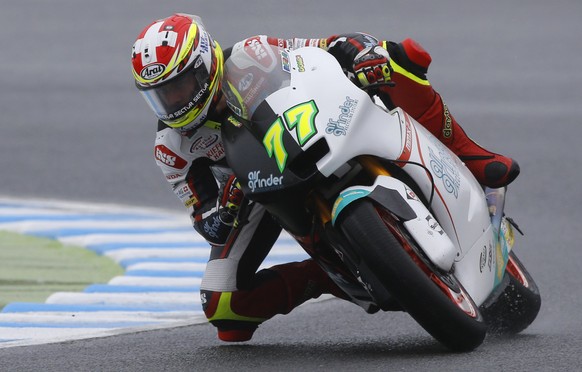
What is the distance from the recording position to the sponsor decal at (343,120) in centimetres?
475

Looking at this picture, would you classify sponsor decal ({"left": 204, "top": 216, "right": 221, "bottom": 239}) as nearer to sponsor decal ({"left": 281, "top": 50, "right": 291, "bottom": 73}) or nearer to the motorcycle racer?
the motorcycle racer

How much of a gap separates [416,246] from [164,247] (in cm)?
404

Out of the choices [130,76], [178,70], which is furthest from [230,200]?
[130,76]

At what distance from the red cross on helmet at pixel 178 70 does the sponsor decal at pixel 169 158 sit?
30 cm

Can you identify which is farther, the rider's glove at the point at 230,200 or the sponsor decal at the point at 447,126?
the sponsor decal at the point at 447,126

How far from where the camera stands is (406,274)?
452 centimetres

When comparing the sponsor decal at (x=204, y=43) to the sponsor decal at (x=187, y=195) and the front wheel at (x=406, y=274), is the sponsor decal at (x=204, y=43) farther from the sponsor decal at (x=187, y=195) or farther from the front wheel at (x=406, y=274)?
the front wheel at (x=406, y=274)

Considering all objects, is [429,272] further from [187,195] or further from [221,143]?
[187,195]

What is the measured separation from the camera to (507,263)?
5.96 metres

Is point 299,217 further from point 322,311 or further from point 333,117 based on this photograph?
point 322,311

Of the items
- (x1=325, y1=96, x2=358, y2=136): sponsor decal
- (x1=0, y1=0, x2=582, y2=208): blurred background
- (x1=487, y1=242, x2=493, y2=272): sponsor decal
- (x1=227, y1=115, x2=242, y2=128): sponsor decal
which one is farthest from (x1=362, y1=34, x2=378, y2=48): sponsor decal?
(x1=0, y1=0, x2=582, y2=208): blurred background

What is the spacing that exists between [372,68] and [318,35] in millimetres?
8851

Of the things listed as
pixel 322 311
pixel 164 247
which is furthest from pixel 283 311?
pixel 164 247

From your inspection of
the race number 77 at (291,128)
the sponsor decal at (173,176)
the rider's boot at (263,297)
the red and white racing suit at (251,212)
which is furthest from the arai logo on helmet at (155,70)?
the rider's boot at (263,297)
